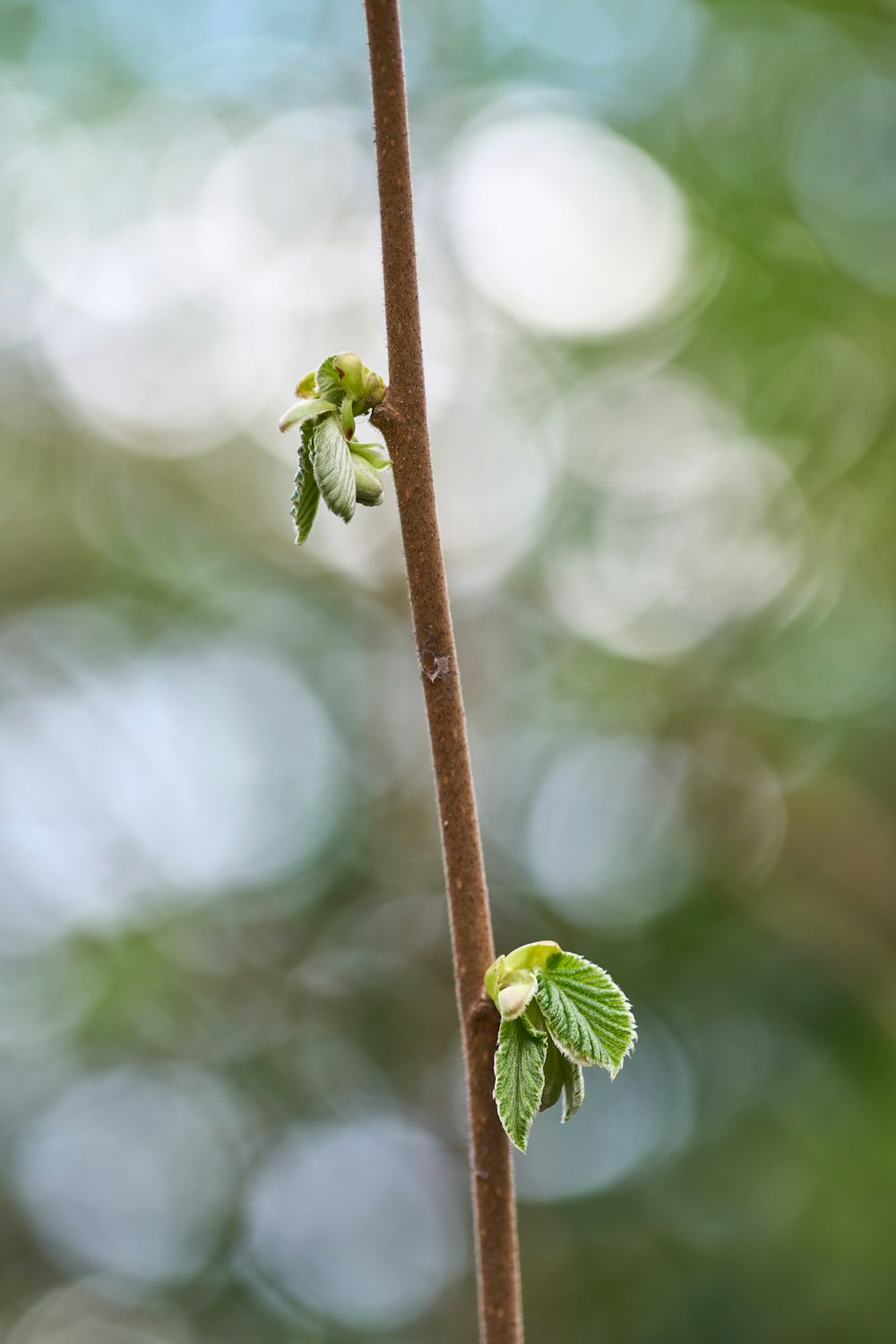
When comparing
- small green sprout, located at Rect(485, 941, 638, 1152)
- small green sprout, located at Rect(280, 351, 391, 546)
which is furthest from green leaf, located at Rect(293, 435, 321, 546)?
small green sprout, located at Rect(485, 941, 638, 1152)

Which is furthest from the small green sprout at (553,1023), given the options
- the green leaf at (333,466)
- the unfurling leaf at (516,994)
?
the green leaf at (333,466)

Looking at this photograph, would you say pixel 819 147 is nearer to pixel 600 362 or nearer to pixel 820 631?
pixel 600 362

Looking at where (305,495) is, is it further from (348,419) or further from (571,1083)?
(571,1083)

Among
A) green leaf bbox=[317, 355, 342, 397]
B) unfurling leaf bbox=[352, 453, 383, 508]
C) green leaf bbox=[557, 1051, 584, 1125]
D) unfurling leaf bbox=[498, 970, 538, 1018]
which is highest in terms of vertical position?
green leaf bbox=[317, 355, 342, 397]

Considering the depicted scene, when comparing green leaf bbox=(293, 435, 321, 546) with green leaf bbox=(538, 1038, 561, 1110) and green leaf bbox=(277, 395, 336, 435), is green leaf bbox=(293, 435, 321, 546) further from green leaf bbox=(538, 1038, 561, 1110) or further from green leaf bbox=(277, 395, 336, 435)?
green leaf bbox=(538, 1038, 561, 1110)

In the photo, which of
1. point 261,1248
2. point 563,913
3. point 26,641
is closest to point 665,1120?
point 563,913

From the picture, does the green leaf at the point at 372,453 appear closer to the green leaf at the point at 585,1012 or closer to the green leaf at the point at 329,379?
the green leaf at the point at 329,379
